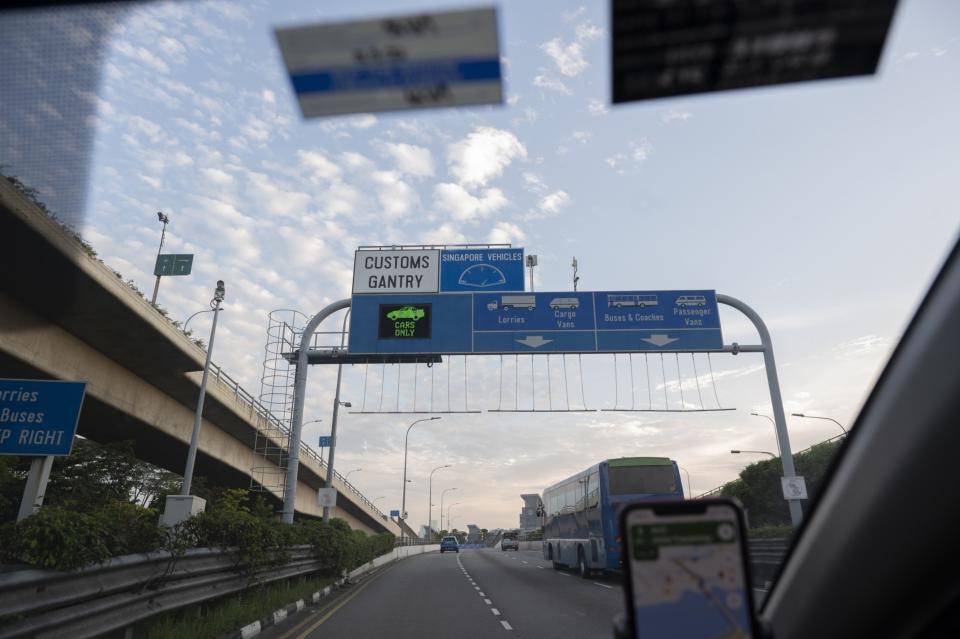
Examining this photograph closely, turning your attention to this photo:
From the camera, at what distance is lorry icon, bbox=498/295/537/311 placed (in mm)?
20328

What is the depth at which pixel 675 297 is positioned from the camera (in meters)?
20.2

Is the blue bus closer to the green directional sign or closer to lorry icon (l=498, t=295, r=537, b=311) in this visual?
lorry icon (l=498, t=295, r=537, b=311)

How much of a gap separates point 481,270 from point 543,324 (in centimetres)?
283

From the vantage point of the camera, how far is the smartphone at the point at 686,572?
1947 mm

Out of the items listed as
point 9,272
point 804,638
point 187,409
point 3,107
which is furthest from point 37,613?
point 187,409

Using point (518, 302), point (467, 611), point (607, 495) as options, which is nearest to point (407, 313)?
point (518, 302)

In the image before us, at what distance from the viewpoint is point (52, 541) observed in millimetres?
5762

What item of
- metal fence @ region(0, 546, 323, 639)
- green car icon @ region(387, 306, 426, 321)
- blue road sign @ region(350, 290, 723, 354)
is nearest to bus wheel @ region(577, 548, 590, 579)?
blue road sign @ region(350, 290, 723, 354)

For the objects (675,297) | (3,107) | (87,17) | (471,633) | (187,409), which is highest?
(675,297)

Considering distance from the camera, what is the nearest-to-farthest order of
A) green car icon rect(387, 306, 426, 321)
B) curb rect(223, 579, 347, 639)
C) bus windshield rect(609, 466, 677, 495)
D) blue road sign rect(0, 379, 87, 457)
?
blue road sign rect(0, 379, 87, 457)
curb rect(223, 579, 347, 639)
bus windshield rect(609, 466, 677, 495)
green car icon rect(387, 306, 426, 321)

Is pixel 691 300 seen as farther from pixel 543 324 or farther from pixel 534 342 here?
pixel 534 342

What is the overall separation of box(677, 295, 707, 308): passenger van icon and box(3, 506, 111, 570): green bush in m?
17.7

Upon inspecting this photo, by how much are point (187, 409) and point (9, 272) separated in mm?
13217

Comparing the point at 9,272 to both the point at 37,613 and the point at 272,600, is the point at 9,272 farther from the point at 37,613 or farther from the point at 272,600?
the point at 37,613
